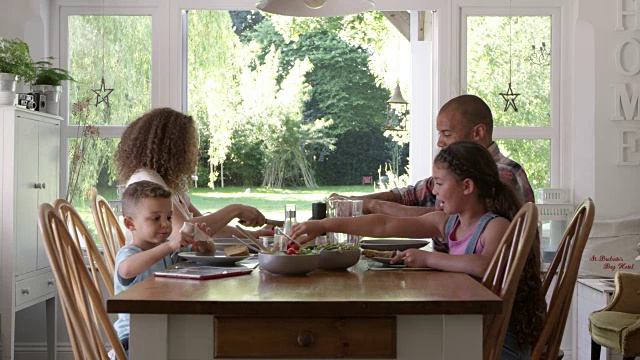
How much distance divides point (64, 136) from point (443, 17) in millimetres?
2173

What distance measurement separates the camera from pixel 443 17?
15.1 feet

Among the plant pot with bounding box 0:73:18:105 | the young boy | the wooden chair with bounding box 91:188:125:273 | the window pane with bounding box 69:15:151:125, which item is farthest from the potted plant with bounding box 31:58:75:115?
the young boy

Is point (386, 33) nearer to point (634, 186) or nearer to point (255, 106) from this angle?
point (255, 106)

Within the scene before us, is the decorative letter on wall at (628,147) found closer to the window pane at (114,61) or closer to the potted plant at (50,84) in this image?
the window pane at (114,61)

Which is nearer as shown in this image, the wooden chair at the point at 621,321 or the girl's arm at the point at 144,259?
the girl's arm at the point at 144,259

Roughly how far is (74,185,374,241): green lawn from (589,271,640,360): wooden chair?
8439 millimetres

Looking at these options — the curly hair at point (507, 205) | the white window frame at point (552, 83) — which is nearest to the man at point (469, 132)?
the curly hair at point (507, 205)

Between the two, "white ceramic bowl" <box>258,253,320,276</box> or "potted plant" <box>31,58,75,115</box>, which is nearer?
"white ceramic bowl" <box>258,253,320,276</box>

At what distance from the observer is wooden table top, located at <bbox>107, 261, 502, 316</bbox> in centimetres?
158

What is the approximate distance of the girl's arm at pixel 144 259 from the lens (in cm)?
205

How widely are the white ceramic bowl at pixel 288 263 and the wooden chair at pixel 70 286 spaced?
15.7 inches

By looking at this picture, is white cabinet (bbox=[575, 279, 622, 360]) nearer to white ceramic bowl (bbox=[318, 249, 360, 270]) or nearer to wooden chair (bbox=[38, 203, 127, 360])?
white ceramic bowl (bbox=[318, 249, 360, 270])

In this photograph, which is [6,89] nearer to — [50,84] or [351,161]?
[50,84]

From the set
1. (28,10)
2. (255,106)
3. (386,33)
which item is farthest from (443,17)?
(255,106)
